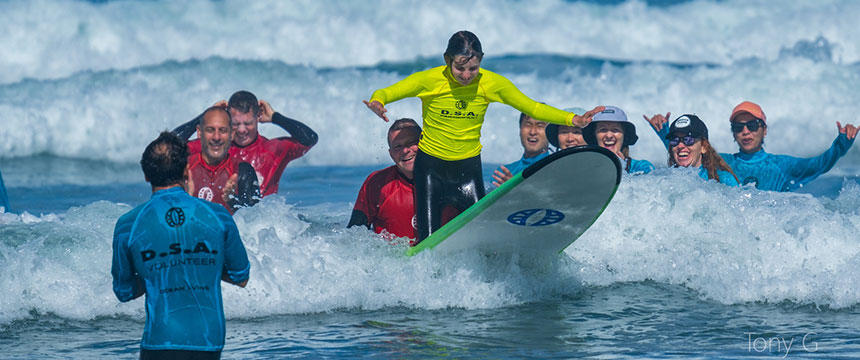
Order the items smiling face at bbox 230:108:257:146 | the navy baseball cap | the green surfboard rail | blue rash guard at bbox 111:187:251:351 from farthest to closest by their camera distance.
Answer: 1. smiling face at bbox 230:108:257:146
2. the navy baseball cap
3. the green surfboard rail
4. blue rash guard at bbox 111:187:251:351

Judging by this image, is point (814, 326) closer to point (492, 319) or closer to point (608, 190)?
point (608, 190)

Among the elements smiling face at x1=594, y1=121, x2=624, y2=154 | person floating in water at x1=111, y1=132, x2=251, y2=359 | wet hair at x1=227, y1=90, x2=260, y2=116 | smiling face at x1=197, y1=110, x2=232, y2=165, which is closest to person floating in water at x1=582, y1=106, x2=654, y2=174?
smiling face at x1=594, y1=121, x2=624, y2=154

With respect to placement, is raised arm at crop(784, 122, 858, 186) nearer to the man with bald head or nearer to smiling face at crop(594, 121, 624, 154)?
smiling face at crop(594, 121, 624, 154)

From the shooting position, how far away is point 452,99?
6.48 m

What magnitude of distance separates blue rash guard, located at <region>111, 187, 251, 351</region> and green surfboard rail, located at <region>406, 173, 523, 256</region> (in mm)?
2606

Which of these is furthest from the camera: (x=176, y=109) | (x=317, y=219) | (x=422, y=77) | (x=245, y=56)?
(x=245, y=56)

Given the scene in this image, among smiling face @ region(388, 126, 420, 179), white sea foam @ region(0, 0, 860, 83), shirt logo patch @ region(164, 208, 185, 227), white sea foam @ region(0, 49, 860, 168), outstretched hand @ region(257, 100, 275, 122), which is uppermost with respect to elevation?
white sea foam @ region(0, 0, 860, 83)

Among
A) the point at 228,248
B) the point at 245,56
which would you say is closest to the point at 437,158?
the point at 228,248

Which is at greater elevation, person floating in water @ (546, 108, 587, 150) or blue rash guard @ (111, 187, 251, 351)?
person floating in water @ (546, 108, 587, 150)

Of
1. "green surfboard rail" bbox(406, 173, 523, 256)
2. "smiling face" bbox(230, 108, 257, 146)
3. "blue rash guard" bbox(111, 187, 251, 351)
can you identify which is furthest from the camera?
"smiling face" bbox(230, 108, 257, 146)

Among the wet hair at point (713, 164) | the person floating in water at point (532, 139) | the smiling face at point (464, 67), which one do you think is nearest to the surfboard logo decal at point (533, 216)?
the smiling face at point (464, 67)

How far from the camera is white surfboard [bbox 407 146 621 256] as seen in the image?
235 inches

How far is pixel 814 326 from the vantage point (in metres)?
5.98

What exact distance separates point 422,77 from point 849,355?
2.92 m
